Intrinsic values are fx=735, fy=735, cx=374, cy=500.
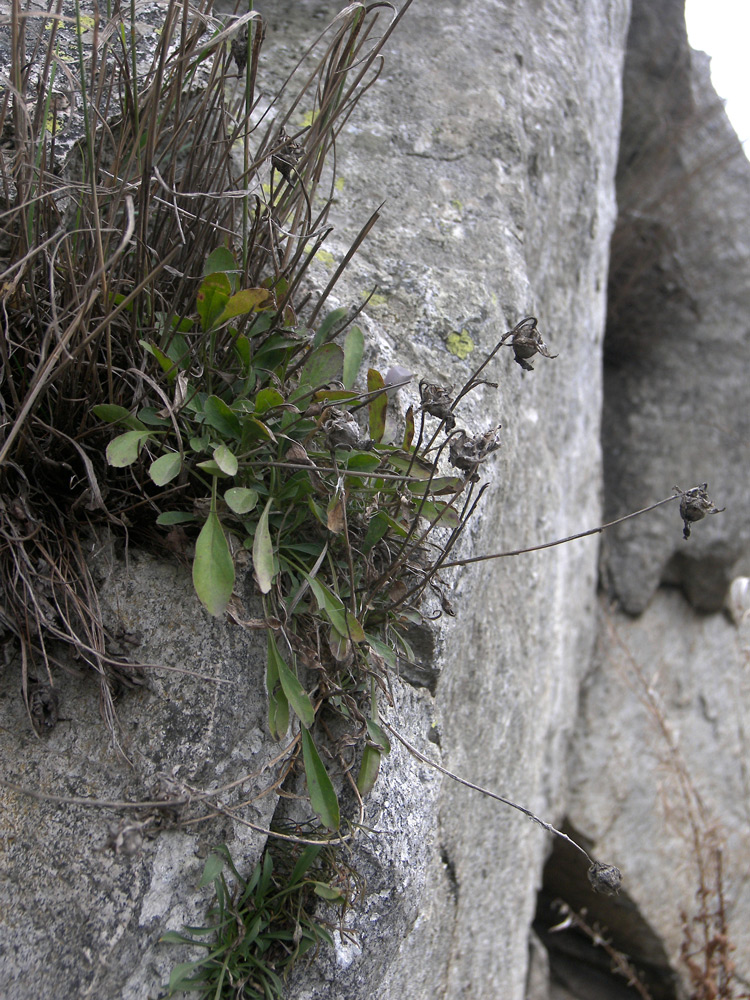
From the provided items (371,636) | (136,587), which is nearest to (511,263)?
(371,636)

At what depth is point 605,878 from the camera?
44.6 inches

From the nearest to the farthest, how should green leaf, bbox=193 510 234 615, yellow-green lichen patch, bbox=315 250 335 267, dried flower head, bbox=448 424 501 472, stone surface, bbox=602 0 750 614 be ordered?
green leaf, bbox=193 510 234 615 < dried flower head, bbox=448 424 501 472 < yellow-green lichen patch, bbox=315 250 335 267 < stone surface, bbox=602 0 750 614

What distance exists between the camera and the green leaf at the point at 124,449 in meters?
1.09

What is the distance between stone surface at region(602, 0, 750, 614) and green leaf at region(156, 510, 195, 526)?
3.06 meters

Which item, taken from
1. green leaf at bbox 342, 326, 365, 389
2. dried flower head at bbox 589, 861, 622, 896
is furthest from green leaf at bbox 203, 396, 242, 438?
dried flower head at bbox 589, 861, 622, 896

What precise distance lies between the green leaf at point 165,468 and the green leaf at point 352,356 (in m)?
0.37

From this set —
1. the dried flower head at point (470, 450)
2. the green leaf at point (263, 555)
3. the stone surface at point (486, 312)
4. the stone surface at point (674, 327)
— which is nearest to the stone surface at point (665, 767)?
the stone surface at point (674, 327)

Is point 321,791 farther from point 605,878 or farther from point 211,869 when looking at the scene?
point 605,878

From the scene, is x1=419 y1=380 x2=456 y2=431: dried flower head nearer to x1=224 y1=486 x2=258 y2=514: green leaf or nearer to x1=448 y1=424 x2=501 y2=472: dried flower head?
x1=448 y1=424 x2=501 y2=472: dried flower head

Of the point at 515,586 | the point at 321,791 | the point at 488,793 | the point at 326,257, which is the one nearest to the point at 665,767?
the point at 515,586

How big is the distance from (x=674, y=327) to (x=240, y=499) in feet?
12.4

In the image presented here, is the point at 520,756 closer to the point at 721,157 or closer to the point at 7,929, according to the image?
the point at 7,929

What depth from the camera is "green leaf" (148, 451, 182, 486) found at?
1.10 m

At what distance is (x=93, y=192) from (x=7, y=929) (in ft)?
3.54
